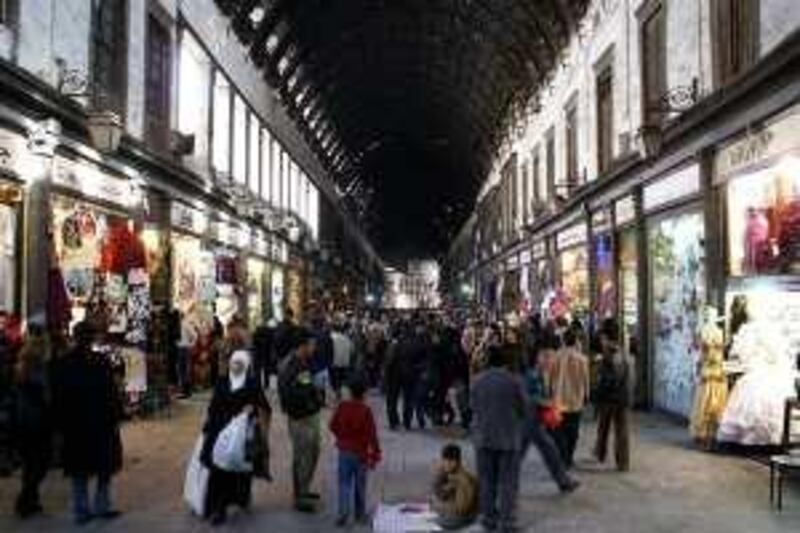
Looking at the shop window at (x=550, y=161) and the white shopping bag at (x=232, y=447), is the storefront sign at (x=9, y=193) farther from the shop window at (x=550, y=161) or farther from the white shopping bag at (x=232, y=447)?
the shop window at (x=550, y=161)

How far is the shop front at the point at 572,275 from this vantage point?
28156 millimetres

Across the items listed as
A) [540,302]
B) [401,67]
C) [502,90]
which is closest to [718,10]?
[540,302]

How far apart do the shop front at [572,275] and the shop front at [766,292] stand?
11.3 metres

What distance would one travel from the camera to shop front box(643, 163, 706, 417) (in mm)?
18375

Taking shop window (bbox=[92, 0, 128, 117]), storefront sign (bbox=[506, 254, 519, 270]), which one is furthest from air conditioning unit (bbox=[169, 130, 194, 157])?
storefront sign (bbox=[506, 254, 519, 270])

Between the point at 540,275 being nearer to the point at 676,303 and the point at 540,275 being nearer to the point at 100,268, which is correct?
the point at 676,303

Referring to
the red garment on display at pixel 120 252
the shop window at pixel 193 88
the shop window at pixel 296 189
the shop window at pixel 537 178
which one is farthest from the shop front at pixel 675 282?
the shop window at pixel 296 189

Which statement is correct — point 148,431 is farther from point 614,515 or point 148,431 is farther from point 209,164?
point 209,164

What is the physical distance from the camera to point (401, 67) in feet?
176

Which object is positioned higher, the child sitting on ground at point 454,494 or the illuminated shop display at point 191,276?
the illuminated shop display at point 191,276

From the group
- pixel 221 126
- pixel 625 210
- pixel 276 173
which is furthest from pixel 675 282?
pixel 276 173

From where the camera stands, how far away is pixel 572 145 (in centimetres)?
3106

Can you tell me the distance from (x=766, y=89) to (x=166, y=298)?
1223 centimetres

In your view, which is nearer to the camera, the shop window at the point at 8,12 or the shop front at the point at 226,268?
the shop window at the point at 8,12
